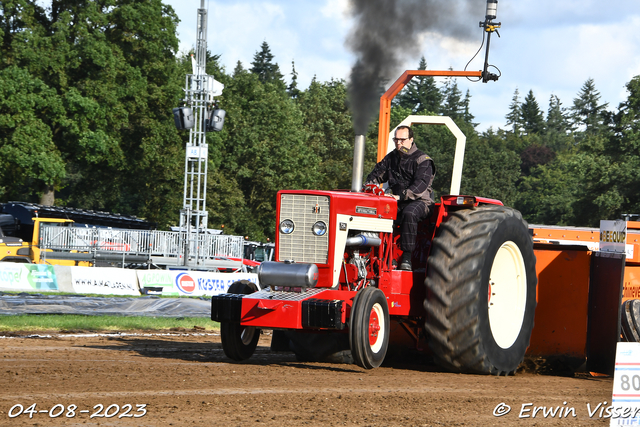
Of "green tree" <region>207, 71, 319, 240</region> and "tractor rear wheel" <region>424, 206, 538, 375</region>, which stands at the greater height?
"green tree" <region>207, 71, 319, 240</region>

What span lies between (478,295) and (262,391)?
2562 millimetres

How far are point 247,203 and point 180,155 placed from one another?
12.3m

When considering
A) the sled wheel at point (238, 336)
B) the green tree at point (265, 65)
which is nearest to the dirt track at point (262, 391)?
the sled wheel at point (238, 336)

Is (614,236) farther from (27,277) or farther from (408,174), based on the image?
(27,277)

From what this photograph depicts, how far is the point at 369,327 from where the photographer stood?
24.9 feet

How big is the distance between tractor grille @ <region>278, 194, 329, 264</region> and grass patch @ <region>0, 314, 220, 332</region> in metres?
6.56

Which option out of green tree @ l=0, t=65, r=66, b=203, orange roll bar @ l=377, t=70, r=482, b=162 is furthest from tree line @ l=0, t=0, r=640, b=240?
orange roll bar @ l=377, t=70, r=482, b=162

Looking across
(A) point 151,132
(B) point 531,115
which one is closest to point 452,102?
(B) point 531,115

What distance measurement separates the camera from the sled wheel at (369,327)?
7355 mm

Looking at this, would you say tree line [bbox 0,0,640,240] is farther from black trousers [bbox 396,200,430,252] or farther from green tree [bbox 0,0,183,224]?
black trousers [bbox 396,200,430,252]

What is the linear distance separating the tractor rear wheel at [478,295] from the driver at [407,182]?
11.9 inches

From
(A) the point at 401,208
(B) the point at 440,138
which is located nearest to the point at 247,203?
(B) the point at 440,138

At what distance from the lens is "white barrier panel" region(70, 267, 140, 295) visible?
21922 millimetres

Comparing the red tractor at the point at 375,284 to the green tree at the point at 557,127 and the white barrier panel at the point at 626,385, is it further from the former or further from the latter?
the green tree at the point at 557,127
